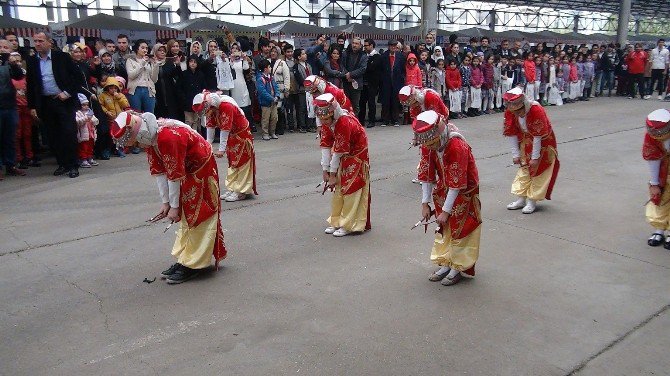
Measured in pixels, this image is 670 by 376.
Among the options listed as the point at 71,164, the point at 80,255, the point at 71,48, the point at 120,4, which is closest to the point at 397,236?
the point at 80,255

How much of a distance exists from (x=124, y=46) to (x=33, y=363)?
8.04 m

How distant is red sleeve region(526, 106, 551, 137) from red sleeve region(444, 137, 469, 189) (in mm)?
2222

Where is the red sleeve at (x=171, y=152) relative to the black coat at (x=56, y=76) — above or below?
below

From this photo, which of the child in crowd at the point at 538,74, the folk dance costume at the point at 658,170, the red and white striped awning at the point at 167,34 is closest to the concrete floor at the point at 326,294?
the folk dance costume at the point at 658,170

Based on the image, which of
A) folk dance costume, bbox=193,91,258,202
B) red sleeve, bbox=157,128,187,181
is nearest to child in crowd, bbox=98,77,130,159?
folk dance costume, bbox=193,91,258,202

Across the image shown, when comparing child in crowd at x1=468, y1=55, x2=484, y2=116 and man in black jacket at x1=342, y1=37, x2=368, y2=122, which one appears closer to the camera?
man in black jacket at x1=342, y1=37, x2=368, y2=122

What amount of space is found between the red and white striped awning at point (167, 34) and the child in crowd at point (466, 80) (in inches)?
288

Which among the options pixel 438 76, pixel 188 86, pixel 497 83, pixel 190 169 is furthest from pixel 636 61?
pixel 190 169

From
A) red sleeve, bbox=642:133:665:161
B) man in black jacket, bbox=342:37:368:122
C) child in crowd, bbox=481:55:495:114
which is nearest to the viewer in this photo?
red sleeve, bbox=642:133:665:161

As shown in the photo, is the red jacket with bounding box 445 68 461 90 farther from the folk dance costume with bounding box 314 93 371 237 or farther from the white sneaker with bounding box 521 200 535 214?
the folk dance costume with bounding box 314 93 371 237

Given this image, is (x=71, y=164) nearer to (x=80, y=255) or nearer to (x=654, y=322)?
(x=80, y=255)

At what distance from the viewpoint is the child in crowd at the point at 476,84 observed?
48.3ft

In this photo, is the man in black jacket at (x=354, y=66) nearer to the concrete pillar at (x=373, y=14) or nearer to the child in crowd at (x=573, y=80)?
the child in crowd at (x=573, y=80)

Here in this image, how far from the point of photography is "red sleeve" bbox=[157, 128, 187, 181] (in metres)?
4.18
